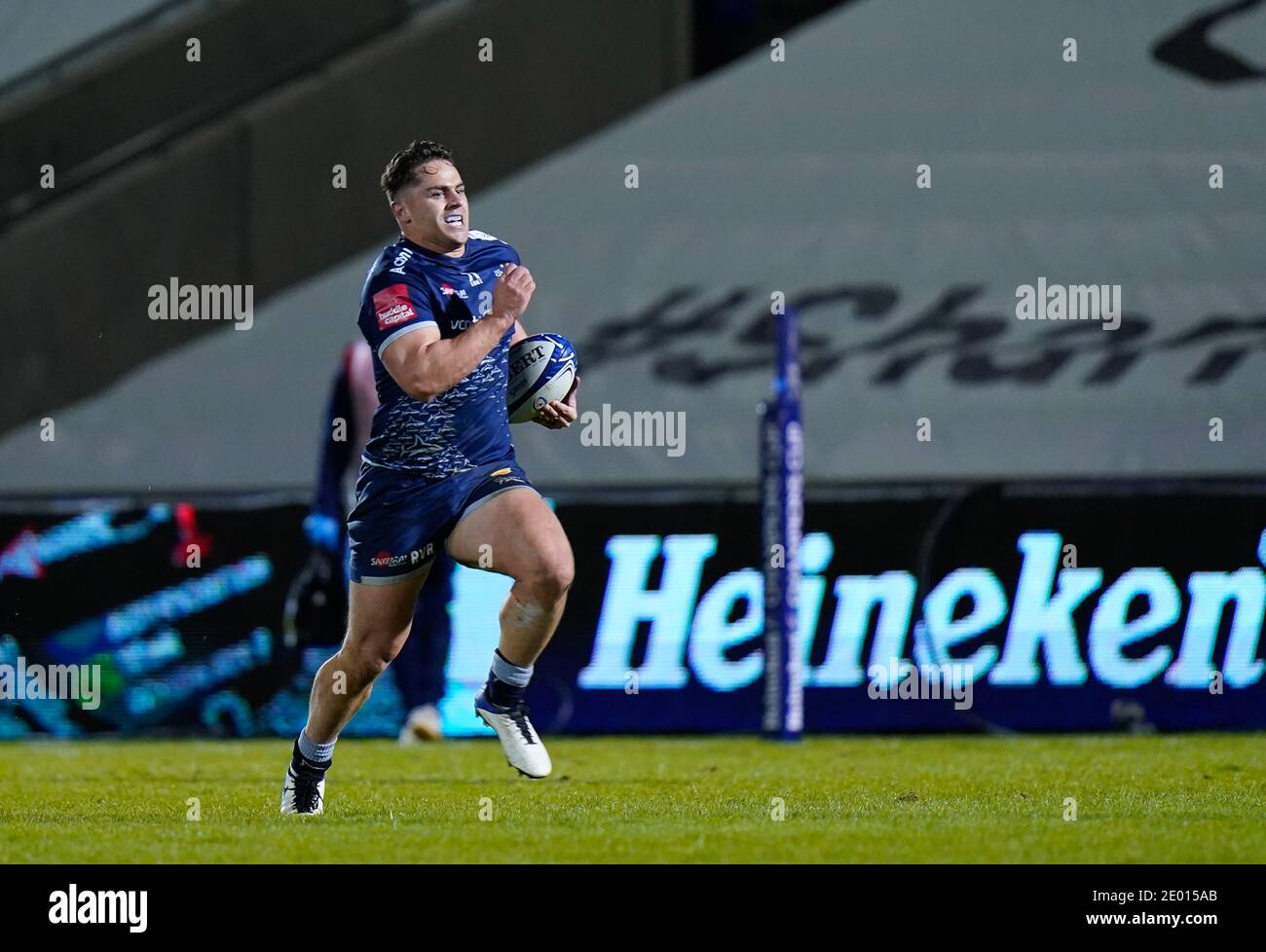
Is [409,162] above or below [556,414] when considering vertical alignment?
above

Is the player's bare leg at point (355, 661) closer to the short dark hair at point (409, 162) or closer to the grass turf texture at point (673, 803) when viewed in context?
the grass turf texture at point (673, 803)

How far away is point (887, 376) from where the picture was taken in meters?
13.4

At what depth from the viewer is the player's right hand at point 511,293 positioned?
20.1 feet

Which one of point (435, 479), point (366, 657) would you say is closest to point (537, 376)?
point (435, 479)

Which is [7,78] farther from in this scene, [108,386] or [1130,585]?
[1130,585]

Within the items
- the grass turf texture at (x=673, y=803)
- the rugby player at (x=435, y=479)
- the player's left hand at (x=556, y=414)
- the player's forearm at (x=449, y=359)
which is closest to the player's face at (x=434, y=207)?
the rugby player at (x=435, y=479)

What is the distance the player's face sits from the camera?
6.40 meters

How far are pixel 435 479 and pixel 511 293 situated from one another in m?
0.63

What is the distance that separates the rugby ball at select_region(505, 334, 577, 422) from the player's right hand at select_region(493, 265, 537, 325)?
1.65 feet

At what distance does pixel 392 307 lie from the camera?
6.20 m

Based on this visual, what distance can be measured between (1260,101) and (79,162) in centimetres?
814

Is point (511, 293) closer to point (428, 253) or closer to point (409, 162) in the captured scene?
point (428, 253)

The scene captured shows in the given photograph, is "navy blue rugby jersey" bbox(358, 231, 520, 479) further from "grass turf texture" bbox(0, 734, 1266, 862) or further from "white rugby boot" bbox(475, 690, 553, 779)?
"grass turf texture" bbox(0, 734, 1266, 862)
